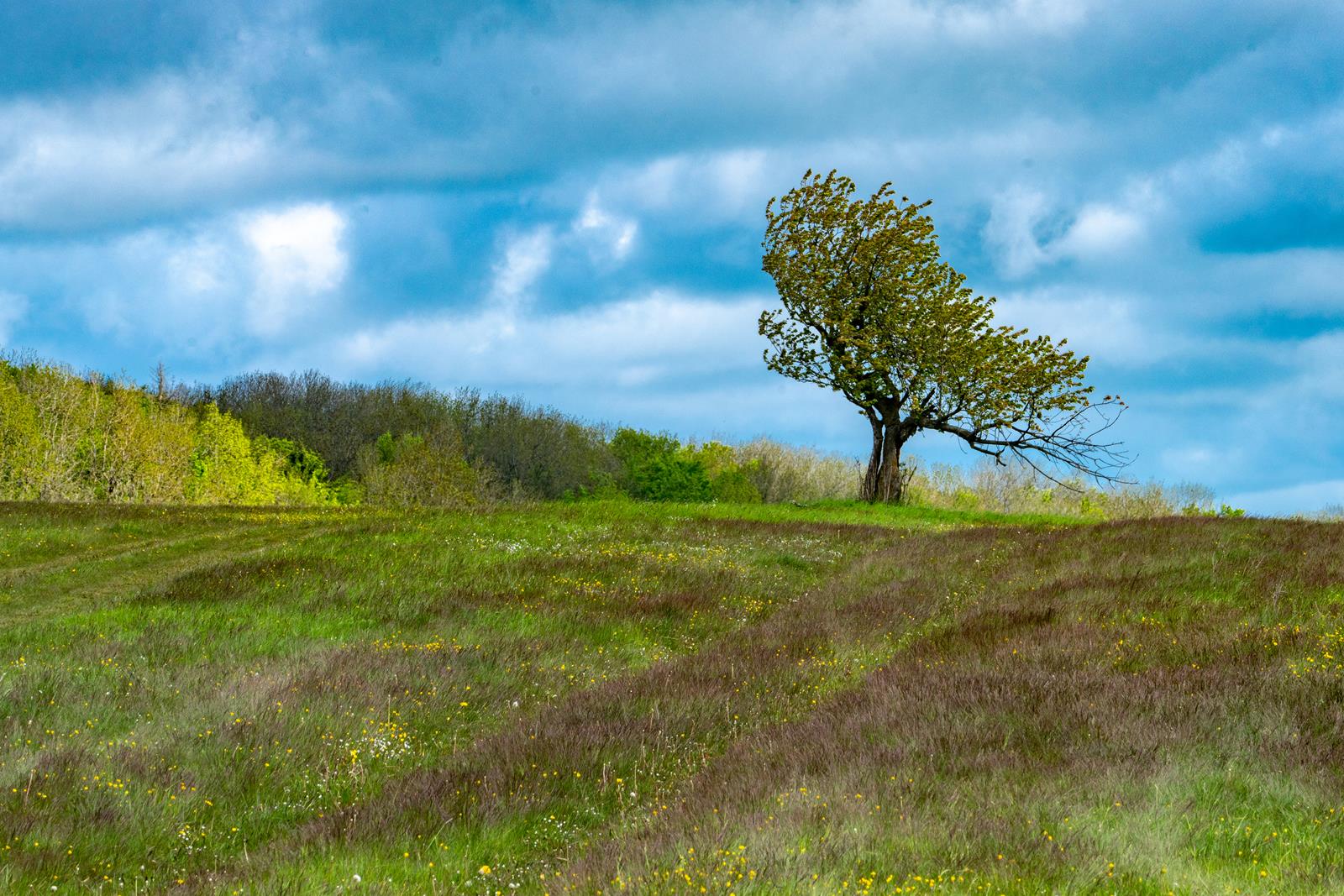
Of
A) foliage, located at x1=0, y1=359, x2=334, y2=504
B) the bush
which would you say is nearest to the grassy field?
foliage, located at x1=0, y1=359, x2=334, y2=504

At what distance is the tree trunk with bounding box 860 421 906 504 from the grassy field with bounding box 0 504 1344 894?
2325 cm

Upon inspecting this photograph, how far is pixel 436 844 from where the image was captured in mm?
5770

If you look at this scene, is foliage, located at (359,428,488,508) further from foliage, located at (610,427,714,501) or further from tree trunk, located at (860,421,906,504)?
tree trunk, located at (860,421,906,504)

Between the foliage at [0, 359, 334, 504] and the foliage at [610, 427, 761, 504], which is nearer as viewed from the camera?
the foliage at [0, 359, 334, 504]

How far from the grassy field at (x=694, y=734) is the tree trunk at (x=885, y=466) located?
23.3 meters

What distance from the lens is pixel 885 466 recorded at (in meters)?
39.3

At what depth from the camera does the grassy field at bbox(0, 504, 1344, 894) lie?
15.6ft

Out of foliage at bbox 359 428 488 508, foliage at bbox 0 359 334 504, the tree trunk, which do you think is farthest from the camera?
foliage at bbox 0 359 334 504

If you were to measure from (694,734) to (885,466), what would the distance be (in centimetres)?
3271

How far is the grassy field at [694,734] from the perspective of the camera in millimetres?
4742

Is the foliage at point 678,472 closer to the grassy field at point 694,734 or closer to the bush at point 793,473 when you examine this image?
the bush at point 793,473

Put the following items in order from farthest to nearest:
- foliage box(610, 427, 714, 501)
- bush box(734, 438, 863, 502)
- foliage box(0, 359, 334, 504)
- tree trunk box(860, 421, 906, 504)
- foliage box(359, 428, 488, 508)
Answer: bush box(734, 438, 863, 502) → foliage box(610, 427, 714, 501) → foliage box(0, 359, 334, 504) → foliage box(359, 428, 488, 508) → tree trunk box(860, 421, 906, 504)

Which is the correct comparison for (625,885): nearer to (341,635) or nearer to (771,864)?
(771,864)

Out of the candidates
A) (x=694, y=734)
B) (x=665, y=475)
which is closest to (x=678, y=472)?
(x=665, y=475)
